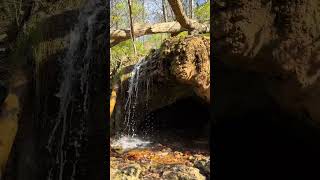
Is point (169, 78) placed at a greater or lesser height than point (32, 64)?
greater

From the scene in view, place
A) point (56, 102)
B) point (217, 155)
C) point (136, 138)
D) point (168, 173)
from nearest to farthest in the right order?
point (217, 155) < point (56, 102) < point (168, 173) < point (136, 138)

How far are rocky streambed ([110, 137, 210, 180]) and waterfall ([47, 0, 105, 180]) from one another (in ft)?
11.7

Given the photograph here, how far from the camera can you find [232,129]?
199cm

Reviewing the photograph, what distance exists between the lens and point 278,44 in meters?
1.91

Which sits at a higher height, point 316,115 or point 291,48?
point 291,48

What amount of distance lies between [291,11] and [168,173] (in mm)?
4686

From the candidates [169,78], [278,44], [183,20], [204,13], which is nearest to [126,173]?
[169,78]

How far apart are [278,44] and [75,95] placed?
123 cm

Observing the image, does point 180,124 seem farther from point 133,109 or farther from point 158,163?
point 158,163

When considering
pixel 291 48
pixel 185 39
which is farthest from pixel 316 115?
pixel 185 39

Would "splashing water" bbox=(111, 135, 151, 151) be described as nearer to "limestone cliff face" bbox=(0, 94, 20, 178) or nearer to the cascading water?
the cascading water

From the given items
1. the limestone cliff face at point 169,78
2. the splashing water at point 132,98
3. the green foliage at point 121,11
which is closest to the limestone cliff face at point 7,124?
the limestone cliff face at point 169,78

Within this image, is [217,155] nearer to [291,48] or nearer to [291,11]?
[291,48]

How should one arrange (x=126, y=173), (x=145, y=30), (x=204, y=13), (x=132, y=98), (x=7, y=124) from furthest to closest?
(x=204, y=13) → (x=145, y=30) → (x=132, y=98) → (x=126, y=173) → (x=7, y=124)
